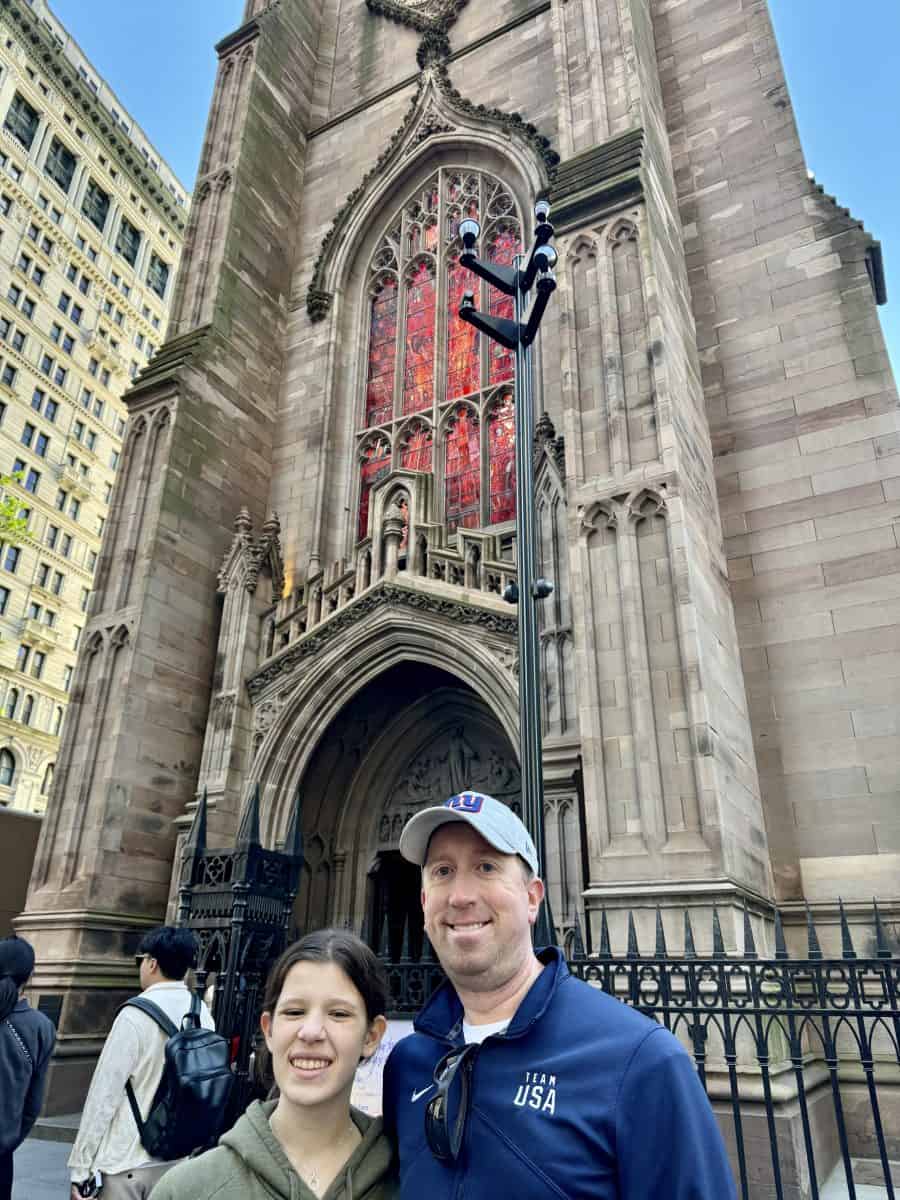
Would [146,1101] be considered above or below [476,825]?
below

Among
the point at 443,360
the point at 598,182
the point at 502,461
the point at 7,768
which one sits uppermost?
the point at 443,360

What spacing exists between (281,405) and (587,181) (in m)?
7.40

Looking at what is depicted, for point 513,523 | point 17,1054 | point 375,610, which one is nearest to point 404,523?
point 375,610

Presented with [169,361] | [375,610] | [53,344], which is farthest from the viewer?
[53,344]

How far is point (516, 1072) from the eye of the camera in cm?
171

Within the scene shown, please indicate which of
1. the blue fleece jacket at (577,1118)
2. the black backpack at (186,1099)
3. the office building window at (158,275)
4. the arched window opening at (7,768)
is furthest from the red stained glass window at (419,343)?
the office building window at (158,275)

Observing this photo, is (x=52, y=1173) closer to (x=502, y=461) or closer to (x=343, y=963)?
(x=343, y=963)

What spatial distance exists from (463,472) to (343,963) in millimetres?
11852

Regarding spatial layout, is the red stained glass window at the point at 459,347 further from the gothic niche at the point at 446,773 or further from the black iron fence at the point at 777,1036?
the black iron fence at the point at 777,1036

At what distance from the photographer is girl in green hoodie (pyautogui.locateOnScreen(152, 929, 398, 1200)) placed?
1766 mm

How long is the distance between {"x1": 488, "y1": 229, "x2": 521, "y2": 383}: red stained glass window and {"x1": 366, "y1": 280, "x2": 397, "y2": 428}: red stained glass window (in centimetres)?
211

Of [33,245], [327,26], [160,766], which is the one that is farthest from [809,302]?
[33,245]

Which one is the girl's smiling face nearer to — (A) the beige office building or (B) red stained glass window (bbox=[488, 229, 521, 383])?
(B) red stained glass window (bbox=[488, 229, 521, 383])

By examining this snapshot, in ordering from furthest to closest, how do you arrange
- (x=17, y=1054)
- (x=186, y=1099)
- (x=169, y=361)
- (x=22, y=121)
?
(x=22, y=121), (x=169, y=361), (x=17, y=1054), (x=186, y=1099)
